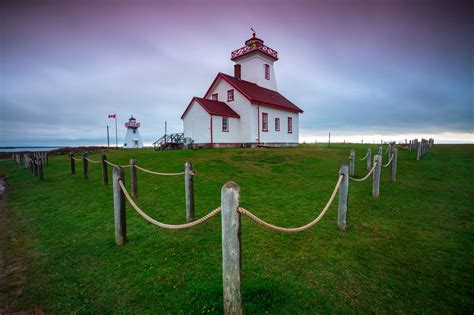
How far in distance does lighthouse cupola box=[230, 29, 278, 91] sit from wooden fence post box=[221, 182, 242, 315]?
89.8 ft

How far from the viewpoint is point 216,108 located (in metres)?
23.6

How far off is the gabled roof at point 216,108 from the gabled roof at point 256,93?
7.63ft

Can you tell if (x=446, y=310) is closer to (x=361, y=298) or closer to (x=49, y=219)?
(x=361, y=298)

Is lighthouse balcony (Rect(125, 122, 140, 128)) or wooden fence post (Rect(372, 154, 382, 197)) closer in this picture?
wooden fence post (Rect(372, 154, 382, 197))

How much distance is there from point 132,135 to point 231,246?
57001 millimetres

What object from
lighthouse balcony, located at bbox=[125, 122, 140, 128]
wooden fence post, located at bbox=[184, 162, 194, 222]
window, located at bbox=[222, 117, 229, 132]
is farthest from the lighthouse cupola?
lighthouse balcony, located at bbox=[125, 122, 140, 128]

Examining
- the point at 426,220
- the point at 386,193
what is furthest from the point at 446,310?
the point at 386,193

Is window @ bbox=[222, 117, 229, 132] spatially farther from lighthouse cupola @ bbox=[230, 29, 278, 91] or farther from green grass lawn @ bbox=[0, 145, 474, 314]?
green grass lawn @ bbox=[0, 145, 474, 314]

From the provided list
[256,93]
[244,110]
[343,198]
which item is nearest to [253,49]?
[256,93]

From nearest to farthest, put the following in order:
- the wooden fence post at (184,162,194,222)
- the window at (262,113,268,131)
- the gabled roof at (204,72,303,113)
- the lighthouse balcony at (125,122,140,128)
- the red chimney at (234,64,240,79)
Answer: the wooden fence post at (184,162,194,222) < the gabled roof at (204,72,303,113) < the window at (262,113,268,131) < the red chimney at (234,64,240,79) < the lighthouse balcony at (125,122,140,128)

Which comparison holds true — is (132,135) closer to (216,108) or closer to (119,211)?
(216,108)

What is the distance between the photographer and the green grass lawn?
322cm

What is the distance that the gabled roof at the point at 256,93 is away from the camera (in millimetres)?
23920

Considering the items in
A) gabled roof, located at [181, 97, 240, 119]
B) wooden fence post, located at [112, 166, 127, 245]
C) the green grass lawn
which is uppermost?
gabled roof, located at [181, 97, 240, 119]
